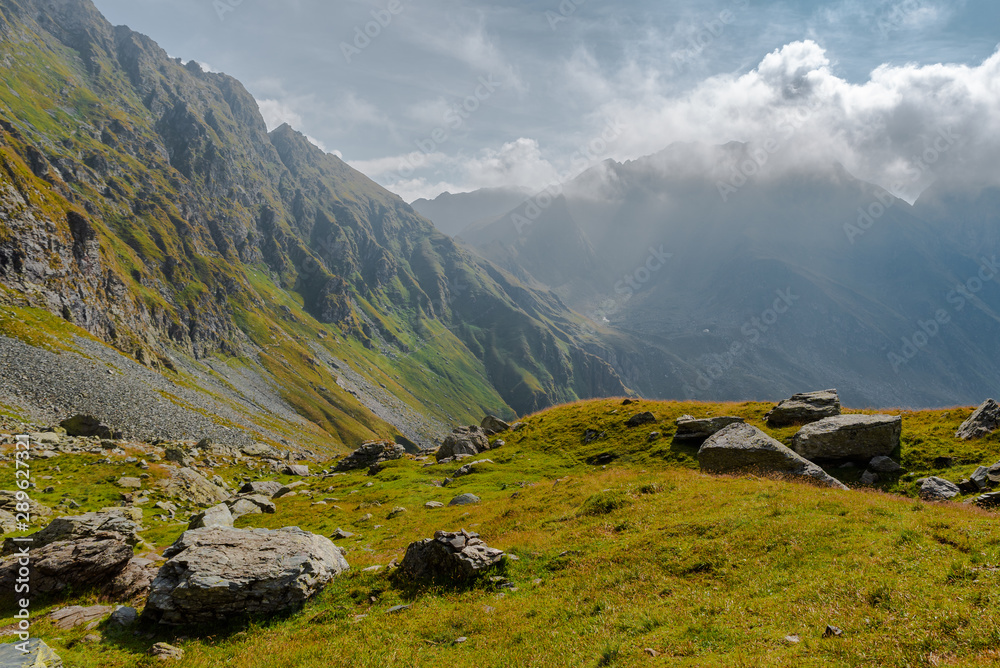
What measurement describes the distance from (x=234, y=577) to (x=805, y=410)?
148ft

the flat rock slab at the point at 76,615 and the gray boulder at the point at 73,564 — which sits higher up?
the gray boulder at the point at 73,564

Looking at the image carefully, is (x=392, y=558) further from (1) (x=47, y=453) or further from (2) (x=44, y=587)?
(1) (x=47, y=453)

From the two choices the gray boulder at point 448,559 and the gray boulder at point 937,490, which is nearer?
the gray boulder at point 448,559

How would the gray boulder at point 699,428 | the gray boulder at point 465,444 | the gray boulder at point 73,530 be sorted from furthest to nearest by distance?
the gray boulder at point 465,444, the gray boulder at point 699,428, the gray boulder at point 73,530

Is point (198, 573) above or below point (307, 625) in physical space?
above

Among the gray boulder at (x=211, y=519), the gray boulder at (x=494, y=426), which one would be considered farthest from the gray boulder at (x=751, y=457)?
the gray boulder at (x=211, y=519)

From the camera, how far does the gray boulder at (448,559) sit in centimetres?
1995

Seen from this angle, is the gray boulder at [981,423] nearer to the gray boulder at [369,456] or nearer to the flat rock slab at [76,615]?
the flat rock slab at [76,615]

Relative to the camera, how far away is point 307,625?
57.1 ft

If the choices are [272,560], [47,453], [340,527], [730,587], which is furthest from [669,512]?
[47,453]

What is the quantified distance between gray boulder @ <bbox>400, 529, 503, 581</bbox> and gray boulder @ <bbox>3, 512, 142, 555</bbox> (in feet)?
46.9

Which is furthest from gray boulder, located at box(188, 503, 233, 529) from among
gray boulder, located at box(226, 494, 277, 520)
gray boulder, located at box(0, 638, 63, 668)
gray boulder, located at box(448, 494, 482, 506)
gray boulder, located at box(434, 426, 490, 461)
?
gray boulder, located at box(434, 426, 490, 461)

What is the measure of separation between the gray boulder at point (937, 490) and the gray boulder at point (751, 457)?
3.98 m

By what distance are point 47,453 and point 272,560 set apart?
4448cm
